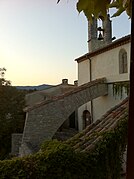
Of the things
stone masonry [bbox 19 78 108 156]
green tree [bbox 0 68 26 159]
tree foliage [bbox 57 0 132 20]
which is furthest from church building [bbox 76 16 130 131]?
tree foliage [bbox 57 0 132 20]

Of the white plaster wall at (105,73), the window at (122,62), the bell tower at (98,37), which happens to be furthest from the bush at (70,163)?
the bell tower at (98,37)

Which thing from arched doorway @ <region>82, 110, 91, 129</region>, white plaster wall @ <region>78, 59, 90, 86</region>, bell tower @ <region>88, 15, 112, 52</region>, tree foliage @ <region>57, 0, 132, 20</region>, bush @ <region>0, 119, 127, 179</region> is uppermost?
bell tower @ <region>88, 15, 112, 52</region>

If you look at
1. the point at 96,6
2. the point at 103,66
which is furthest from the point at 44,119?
the point at 96,6

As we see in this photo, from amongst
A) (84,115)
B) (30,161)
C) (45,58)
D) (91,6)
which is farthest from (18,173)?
(84,115)

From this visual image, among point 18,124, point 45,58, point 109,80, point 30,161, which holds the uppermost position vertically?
point 45,58

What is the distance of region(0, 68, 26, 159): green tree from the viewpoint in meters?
18.1

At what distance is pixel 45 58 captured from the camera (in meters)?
14.4

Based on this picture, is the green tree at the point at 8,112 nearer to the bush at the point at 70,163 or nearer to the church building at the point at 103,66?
the church building at the point at 103,66

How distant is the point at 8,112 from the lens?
18812 millimetres

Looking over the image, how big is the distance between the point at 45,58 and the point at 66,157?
31.5ft

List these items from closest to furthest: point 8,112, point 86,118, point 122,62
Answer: point 122,62 → point 8,112 → point 86,118

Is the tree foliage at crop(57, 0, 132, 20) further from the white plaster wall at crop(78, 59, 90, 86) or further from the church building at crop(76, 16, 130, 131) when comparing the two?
the white plaster wall at crop(78, 59, 90, 86)

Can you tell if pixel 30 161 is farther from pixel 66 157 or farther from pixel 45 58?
pixel 45 58

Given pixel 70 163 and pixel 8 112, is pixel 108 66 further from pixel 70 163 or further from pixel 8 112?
pixel 70 163
